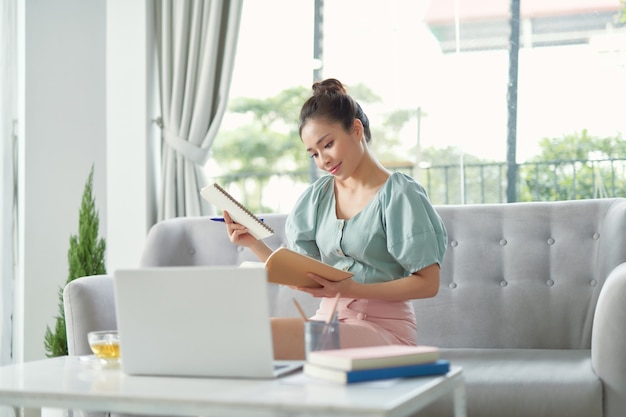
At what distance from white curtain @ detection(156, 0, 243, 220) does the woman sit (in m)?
1.60

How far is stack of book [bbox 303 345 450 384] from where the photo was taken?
1.37 metres

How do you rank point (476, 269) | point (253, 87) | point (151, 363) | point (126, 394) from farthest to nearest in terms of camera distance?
point (253, 87) < point (476, 269) < point (151, 363) < point (126, 394)

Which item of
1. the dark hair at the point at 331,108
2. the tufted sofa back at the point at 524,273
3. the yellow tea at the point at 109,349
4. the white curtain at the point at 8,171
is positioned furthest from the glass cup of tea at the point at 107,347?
the white curtain at the point at 8,171

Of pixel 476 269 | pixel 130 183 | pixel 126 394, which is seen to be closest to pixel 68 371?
pixel 126 394

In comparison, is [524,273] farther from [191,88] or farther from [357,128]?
[191,88]

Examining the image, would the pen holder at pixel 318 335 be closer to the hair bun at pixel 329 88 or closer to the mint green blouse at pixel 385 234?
the mint green blouse at pixel 385 234

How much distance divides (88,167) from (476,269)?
2.18 m

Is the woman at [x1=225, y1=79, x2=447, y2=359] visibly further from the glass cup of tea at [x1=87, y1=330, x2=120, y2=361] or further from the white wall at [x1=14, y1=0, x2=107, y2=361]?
the white wall at [x1=14, y1=0, x2=107, y2=361]

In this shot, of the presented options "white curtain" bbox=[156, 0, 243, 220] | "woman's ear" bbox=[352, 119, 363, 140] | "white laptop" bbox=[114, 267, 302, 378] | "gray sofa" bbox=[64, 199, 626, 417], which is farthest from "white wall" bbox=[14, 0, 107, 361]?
"white laptop" bbox=[114, 267, 302, 378]

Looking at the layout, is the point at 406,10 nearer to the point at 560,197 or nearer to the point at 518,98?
the point at 518,98

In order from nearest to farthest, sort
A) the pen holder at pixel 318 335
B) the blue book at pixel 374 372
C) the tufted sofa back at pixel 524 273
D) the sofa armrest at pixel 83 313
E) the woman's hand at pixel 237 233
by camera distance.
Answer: the blue book at pixel 374 372 → the pen holder at pixel 318 335 → the woman's hand at pixel 237 233 → the sofa armrest at pixel 83 313 → the tufted sofa back at pixel 524 273

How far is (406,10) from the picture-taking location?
423cm

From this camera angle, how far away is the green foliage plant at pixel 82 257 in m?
3.75

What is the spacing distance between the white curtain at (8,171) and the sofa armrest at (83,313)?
1290 millimetres
